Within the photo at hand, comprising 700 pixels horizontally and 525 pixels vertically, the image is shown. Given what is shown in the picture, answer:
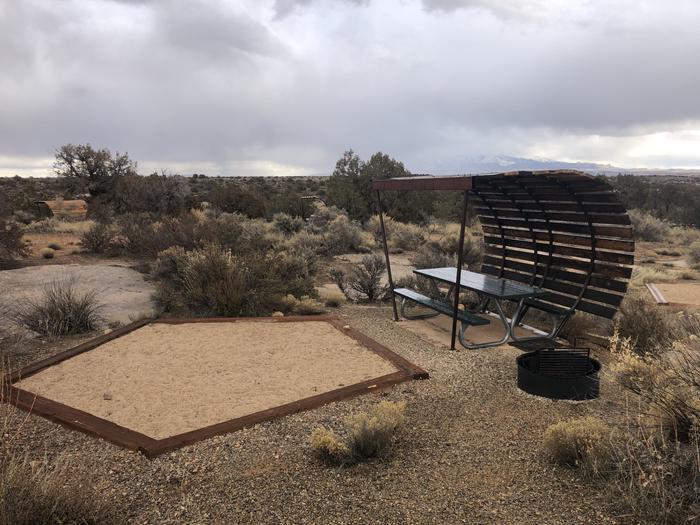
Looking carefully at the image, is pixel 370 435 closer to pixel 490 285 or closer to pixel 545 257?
pixel 490 285

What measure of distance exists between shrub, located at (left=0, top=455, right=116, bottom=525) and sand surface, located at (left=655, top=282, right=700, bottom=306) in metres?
12.4

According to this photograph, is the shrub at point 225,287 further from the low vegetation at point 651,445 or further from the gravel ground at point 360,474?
the low vegetation at point 651,445

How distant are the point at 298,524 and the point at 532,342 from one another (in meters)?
Result: 4.93

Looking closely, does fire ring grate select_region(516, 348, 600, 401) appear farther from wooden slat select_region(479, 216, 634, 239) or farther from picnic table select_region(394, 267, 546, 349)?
wooden slat select_region(479, 216, 634, 239)

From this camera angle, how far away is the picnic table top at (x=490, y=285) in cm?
685

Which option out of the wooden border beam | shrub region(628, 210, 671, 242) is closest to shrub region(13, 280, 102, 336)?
the wooden border beam

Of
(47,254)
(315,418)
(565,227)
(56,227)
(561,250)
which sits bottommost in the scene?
(56,227)

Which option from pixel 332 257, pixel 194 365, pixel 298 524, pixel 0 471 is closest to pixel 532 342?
pixel 194 365

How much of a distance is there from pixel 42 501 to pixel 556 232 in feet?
22.5

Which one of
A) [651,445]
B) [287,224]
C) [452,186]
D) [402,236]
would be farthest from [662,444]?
[287,224]

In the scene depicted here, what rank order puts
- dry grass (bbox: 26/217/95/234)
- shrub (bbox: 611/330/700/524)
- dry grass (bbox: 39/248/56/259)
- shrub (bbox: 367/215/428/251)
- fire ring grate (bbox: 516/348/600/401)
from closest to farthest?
shrub (bbox: 611/330/700/524) → fire ring grate (bbox: 516/348/600/401) → dry grass (bbox: 39/248/56/259) → shrub (bbox: 367/215/428/251) → dry grass (bbox: 26/217/95/234)

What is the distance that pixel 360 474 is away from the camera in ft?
11.9

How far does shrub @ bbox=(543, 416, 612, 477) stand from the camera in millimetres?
3445

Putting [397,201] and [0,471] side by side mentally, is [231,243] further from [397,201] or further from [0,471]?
[397,201]
